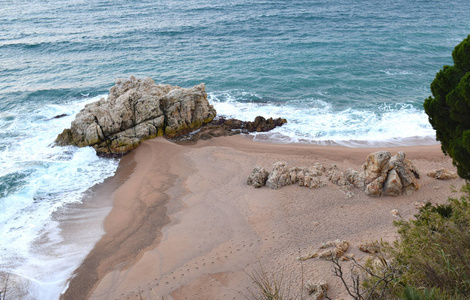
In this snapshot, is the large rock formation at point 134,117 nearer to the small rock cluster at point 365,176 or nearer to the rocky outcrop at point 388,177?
the small rock cluster at point 365,176

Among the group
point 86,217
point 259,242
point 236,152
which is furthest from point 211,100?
point 259,242

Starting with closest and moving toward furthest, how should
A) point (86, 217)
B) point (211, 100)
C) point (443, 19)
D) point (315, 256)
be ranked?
1. point (315, 256)
2. point (86, 217)
3. point (211, 100)
4. point (443, 19)

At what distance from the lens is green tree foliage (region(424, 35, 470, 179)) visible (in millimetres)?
9461

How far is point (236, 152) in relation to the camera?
20.2m

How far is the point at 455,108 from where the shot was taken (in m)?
9.76

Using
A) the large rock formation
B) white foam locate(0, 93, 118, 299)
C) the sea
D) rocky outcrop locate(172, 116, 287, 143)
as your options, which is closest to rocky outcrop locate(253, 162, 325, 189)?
the sea

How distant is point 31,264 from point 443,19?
1962 inches

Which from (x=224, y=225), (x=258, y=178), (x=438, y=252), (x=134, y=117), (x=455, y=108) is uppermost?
(x=455, y=108)

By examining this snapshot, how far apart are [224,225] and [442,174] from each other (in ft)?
31.9

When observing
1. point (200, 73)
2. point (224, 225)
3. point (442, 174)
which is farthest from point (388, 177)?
point (200, 73)

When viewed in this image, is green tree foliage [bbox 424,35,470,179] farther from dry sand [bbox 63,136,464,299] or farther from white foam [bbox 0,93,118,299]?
white foam [bbox 0,93,118,299]

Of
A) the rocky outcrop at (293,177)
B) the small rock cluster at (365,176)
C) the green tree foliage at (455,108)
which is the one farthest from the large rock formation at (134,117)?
the green tree foliage at (455,108)

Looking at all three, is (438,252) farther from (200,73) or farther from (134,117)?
(200,73)

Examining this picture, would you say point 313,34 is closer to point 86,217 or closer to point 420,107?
point 420,107
